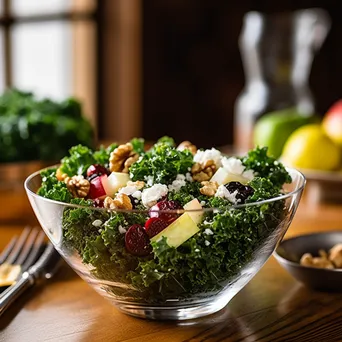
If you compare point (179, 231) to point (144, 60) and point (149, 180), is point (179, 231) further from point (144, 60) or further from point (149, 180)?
point (144, 60)

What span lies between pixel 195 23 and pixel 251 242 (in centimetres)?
309

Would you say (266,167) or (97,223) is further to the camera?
(266,167)

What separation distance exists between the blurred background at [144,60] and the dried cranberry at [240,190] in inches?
88.9

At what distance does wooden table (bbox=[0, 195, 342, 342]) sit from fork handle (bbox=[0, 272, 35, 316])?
12mm

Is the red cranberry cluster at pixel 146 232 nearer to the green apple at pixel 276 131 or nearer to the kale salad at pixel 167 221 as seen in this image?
the kale salad at pixel 167 221

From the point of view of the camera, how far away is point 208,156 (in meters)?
1.20

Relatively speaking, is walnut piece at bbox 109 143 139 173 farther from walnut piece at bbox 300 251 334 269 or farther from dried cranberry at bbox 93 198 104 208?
walnut piece at bbox 300 251 334 269

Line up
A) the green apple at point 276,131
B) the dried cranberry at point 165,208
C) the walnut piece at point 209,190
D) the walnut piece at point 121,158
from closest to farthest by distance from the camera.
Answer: the dried cranberry at point 165,208 → the walnut piece at point 209,190 → the walnut piece at point 121,158 → the green apple at point 276,131

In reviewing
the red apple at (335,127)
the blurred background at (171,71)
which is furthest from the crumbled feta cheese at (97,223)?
the red apple at (335,127)

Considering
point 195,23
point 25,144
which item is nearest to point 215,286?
point 25,144

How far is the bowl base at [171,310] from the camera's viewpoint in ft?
3.67

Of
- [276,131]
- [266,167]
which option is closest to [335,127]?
[276,131]

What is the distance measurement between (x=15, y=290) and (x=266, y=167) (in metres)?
0.44

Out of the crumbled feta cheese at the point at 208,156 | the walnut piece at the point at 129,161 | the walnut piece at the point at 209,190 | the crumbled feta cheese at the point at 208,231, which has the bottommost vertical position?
the crumbled feta cheese at the point at 208,231
